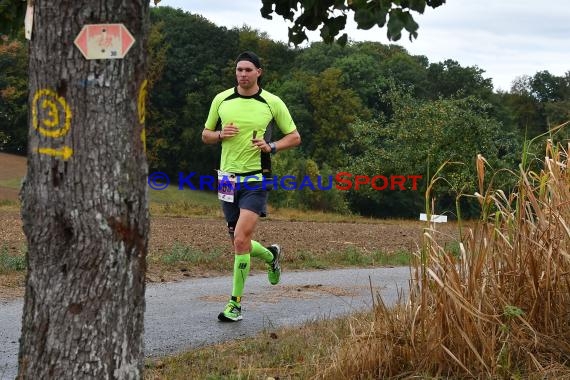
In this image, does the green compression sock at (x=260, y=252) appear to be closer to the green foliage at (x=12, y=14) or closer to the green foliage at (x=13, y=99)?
the green foliage at (x=12, y=14)

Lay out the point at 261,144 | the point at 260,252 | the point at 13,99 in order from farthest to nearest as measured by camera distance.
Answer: the point at 13,99 → the point at 260,252 → the point at 261,144

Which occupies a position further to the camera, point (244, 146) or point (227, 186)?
point (227, 186)

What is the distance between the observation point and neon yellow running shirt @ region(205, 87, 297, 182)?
6875 millimetres

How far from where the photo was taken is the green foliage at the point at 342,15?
4.21 m

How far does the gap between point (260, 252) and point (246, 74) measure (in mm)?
1716

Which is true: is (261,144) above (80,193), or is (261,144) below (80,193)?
above

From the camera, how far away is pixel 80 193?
321cm

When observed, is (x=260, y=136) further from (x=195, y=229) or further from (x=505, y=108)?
(x=505, y=108)

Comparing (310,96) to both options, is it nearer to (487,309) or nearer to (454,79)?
(454,79)

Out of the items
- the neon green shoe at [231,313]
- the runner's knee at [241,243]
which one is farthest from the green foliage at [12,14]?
the neon green shoe at [231,313]

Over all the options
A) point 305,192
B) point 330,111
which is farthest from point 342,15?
point 330,111

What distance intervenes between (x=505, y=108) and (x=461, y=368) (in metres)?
61.9

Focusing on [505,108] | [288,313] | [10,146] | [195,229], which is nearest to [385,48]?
[505,108]

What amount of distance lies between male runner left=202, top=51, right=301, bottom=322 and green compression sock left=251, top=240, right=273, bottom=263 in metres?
0.54
